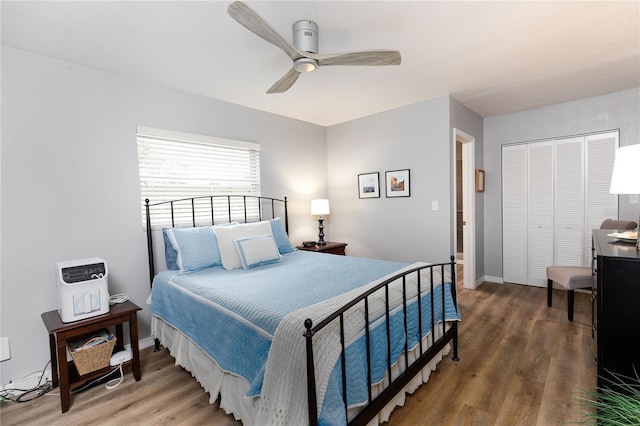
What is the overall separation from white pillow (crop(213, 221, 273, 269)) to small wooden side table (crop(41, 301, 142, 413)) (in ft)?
2.47

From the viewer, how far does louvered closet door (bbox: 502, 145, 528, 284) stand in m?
4.20

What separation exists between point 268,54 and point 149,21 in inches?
32.0

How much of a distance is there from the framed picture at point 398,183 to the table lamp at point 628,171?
2179mm

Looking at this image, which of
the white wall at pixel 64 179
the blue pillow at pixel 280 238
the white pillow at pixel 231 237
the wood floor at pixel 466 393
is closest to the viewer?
the wood floor at pixel 466 393

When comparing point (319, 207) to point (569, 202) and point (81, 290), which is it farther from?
point (569, 202)

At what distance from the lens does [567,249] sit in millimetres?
3920

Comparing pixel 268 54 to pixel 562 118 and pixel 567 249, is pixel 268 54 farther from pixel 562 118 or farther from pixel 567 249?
pixel 567 249

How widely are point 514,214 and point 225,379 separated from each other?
13.9ft

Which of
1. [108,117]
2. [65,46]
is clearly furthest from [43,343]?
[65,46]

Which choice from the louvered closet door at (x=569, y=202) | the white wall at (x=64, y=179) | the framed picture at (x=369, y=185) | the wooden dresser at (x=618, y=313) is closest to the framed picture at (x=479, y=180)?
the louvered closet door at (x=569, y=202)

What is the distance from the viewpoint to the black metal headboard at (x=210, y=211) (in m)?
2.87

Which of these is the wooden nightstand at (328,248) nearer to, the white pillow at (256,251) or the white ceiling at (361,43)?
the white pillow at (256,251)

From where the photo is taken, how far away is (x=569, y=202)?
387 centimetres

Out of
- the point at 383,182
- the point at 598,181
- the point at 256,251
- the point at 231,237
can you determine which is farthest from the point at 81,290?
the point at 598,181
